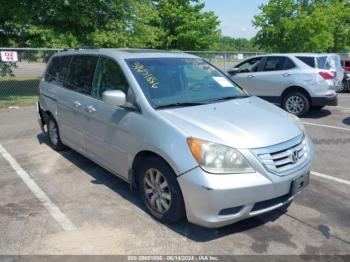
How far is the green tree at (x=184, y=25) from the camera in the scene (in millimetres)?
25828

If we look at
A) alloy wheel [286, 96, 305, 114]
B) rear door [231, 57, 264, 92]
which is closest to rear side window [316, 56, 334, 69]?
alloy wheel [286, 96, 305, 114]

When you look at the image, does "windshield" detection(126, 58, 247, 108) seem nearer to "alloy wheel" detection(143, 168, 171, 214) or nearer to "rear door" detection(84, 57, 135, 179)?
"rear door" detection(84, 57, 135, 179)

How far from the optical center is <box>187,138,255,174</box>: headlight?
3301 millimetres

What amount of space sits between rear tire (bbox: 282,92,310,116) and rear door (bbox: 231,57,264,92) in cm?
99

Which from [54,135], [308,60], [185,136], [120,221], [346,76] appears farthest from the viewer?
[346,76]

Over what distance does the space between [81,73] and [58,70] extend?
42.0 inches

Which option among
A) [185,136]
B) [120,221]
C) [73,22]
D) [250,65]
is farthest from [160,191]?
[73,22]

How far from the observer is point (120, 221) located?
3.95 meters

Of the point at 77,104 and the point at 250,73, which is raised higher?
the point at 250,73

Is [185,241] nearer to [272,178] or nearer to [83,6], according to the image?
[272,178]

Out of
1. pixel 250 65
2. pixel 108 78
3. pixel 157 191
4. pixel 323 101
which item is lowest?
pixel 157 191

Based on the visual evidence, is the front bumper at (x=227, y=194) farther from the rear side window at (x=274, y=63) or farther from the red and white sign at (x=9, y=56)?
the red and white sign at (x=9, y=56)

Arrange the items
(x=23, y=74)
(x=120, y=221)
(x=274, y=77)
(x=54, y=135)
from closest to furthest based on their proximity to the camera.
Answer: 1. (x=120, y=221)
2. (x=54, y=135)
3. (x=274, y=77)
4. (x=23, y=74)

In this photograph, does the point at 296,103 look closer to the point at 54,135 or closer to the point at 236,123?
the point at 54,135
